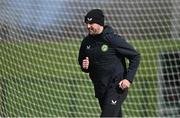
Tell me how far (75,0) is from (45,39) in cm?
80

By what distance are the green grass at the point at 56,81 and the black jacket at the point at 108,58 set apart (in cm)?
251

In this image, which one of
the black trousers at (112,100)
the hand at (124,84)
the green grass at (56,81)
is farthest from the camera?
the green grass at (56,81)

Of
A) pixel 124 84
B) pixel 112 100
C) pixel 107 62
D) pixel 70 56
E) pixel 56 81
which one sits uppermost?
pixel 107 62

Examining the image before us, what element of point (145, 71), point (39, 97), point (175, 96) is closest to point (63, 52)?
point (39, 97)

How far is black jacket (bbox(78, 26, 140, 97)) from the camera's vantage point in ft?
15.4

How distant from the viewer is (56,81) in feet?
26.2

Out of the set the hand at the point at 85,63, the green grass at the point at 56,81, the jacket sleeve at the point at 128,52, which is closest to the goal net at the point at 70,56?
the green grass at the point at 56,81

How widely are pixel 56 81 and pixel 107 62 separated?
330cm

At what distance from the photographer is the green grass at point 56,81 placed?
23.8ft

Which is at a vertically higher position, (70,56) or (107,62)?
(107,62)

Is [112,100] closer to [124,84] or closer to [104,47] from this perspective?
[124,84]

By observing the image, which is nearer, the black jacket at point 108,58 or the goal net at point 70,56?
the black jacket at point 108,58

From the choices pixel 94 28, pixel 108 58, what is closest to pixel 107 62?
pixel 108 58

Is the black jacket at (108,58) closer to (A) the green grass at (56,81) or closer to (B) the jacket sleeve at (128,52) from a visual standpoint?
(B) the jacket sleeve at (128,52)
